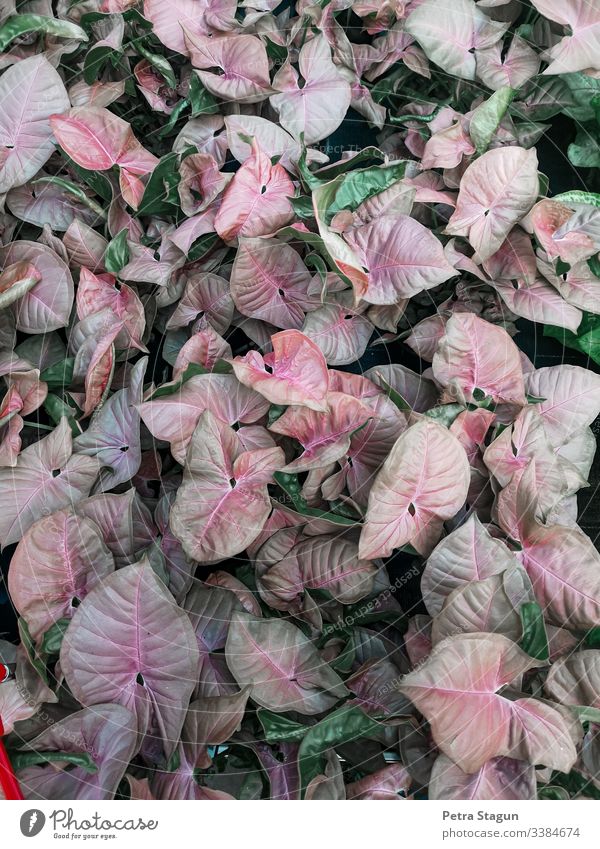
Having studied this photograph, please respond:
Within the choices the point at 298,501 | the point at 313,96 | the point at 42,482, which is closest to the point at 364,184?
the point at 313,96

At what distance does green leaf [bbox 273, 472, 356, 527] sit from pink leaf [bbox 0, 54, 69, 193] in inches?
18.7

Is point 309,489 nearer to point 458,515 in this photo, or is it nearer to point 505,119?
point 458,515

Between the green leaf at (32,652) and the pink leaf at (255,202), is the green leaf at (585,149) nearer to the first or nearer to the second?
the pink leaf at (255,202)

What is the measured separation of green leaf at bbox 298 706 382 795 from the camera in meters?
0.65

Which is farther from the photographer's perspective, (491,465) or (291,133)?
(291,133)

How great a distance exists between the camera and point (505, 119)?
0.84 meters

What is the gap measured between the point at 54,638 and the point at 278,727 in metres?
0.24

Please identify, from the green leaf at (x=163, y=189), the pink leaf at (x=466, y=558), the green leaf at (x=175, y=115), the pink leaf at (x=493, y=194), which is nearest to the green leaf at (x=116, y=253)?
the green leaf at (x=163, y=189)

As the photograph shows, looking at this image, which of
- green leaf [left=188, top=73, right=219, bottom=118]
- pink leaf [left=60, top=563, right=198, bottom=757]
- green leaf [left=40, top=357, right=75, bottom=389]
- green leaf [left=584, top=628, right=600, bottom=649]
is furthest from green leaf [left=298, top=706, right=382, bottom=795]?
green leaf [left=188, top=73, right=219, bottom=118]

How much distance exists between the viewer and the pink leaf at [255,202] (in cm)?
77

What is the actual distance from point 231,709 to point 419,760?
19 centimetres

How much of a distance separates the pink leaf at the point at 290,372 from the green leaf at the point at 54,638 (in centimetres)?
31

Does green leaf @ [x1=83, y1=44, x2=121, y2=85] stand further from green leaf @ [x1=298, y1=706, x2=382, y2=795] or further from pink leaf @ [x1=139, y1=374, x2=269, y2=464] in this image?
green leaf @ [x1=298, y1=706, x2=382, y2=795]
